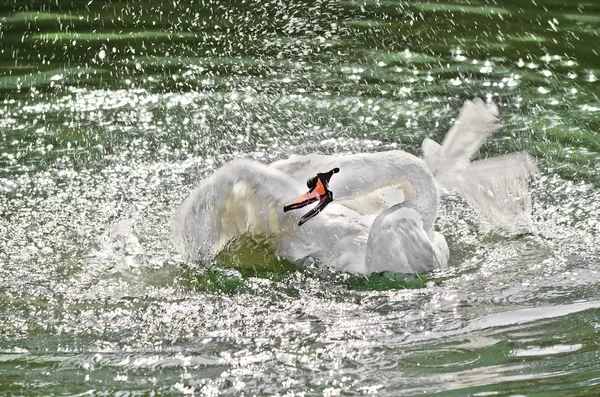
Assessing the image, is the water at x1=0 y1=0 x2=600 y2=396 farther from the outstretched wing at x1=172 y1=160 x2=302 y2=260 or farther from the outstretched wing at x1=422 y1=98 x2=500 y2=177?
the outstretched wing at x1=422 y1=98 x2=500 y2=177

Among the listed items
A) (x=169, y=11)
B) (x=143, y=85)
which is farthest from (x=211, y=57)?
(x=169, y=11)

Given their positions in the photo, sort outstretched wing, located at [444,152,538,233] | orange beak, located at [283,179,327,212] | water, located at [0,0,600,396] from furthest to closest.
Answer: outstretched wing, located at [444,152,538,233], orange beak, located at [283,179,327,212], water, located at [0,0,600,396]

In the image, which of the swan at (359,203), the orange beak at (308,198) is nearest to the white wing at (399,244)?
the swan at (359,203)

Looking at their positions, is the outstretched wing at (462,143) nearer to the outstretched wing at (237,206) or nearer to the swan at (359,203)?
the swan at (359,203)

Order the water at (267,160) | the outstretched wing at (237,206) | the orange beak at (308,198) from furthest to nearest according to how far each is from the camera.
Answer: the outstretched wing at (237,206) < the orange beak at (308,198) < the water at (267,160)

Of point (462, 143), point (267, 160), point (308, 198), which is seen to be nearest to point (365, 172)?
point (308, 198)

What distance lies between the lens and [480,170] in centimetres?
360

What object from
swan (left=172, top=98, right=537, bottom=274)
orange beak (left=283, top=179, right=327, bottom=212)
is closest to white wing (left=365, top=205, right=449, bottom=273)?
swan (left=172, top=98, right=537, bottom=274)

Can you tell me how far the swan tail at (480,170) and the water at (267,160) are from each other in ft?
0.60

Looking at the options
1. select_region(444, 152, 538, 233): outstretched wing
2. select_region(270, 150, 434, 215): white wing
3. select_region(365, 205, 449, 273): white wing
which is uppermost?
select_region(270, 150, 434, 215): white wing

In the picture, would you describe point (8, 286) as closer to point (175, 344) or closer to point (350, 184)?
point (175, 344)

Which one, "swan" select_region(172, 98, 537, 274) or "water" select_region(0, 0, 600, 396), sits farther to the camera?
"swan" select_region(172, 98, 537, 274)

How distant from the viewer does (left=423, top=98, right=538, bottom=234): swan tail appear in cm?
360

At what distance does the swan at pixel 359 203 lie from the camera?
343 cm
